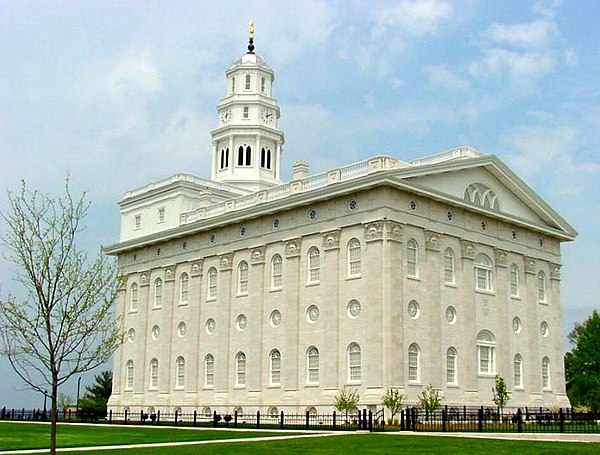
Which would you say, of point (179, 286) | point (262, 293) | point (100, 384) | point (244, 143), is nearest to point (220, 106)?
point (244, 143)

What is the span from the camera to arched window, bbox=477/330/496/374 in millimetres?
51250

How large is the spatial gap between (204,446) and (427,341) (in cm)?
2182

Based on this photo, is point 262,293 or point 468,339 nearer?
point 468,339

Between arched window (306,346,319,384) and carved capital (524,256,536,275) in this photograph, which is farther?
carved capital (524,256,536,275)

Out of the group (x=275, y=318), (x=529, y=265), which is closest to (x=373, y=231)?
(x=275, y=318)

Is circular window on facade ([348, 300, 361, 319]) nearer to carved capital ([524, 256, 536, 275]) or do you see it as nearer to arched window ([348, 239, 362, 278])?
arched window ([348, 239, 362, 278])

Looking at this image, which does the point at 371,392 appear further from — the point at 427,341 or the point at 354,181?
the point at 354,181

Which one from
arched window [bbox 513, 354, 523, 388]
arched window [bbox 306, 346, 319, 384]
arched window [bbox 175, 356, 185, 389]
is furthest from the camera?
arched window [bbox 175, 356, 185, 389]

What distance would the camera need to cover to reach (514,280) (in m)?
55.5

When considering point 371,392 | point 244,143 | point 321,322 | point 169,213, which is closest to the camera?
point 371,392

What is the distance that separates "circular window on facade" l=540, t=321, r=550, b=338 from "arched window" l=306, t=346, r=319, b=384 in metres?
17.0

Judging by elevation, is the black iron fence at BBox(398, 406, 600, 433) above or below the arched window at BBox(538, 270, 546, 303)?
below

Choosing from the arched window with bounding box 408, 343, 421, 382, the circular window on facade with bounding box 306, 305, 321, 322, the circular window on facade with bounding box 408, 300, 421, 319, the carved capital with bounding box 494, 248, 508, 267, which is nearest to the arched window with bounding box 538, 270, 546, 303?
the carved capital with bounding box 494, 248, 508, 267

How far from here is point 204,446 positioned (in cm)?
2842
